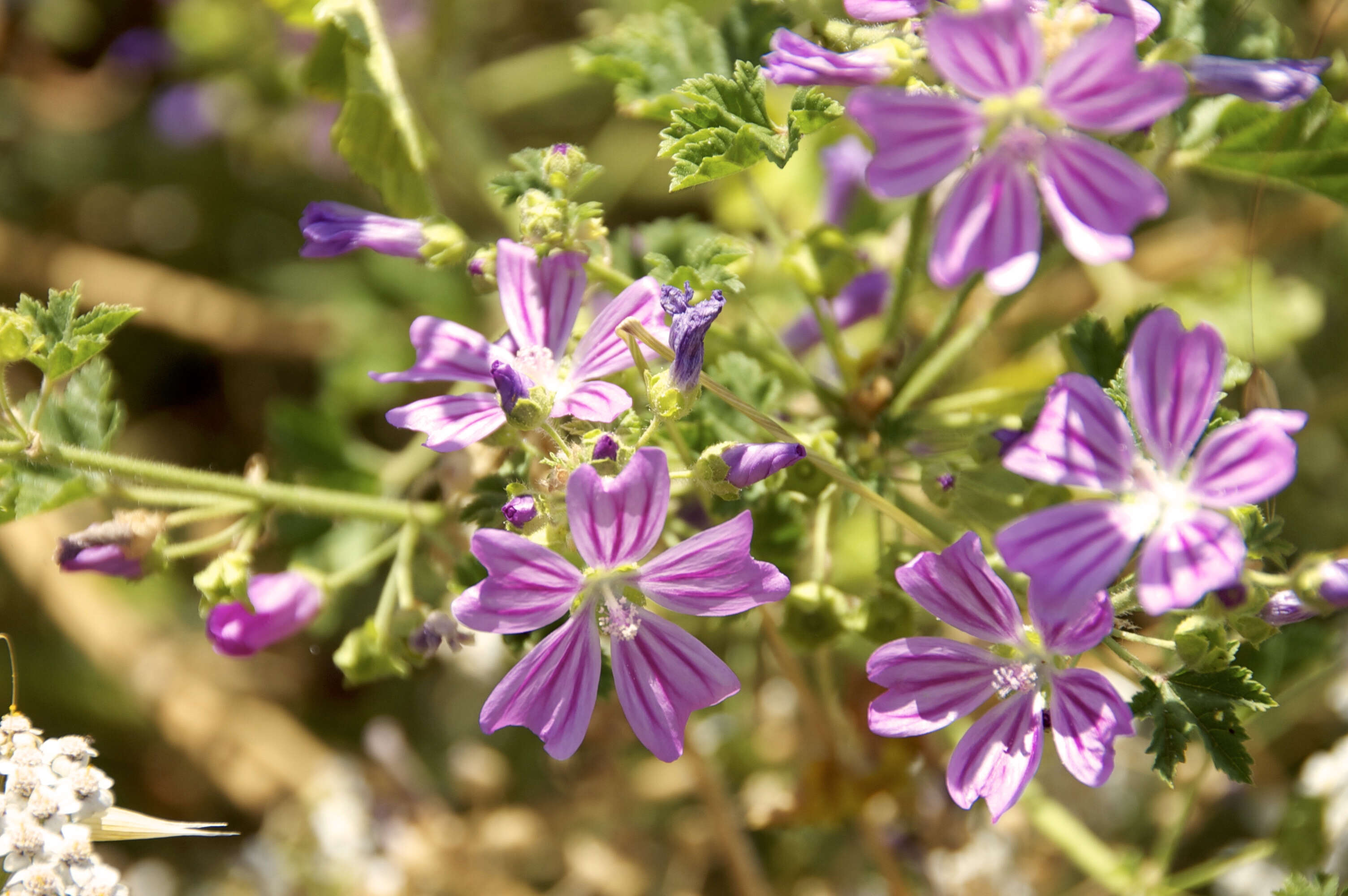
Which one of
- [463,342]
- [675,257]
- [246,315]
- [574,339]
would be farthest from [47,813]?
[246,315]

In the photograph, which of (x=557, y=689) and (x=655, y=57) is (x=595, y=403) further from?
(x=655, y=57)

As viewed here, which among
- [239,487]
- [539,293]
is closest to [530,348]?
[539,293]

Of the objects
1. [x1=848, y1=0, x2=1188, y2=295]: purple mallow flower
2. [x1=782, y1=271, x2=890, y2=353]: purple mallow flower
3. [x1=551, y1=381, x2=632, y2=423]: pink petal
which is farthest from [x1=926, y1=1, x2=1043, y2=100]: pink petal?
[x1=782, y1=271, x2=890, y2=353]: purple mallow flower

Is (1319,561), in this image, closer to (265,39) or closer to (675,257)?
(675,257)

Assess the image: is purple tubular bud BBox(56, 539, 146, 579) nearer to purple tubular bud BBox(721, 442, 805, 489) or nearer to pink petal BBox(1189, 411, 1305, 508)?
purple tubular bud BBox(721, 442, 805, 489)

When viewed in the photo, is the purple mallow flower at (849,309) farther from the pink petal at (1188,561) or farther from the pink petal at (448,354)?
the pink petal at (1188,561)
